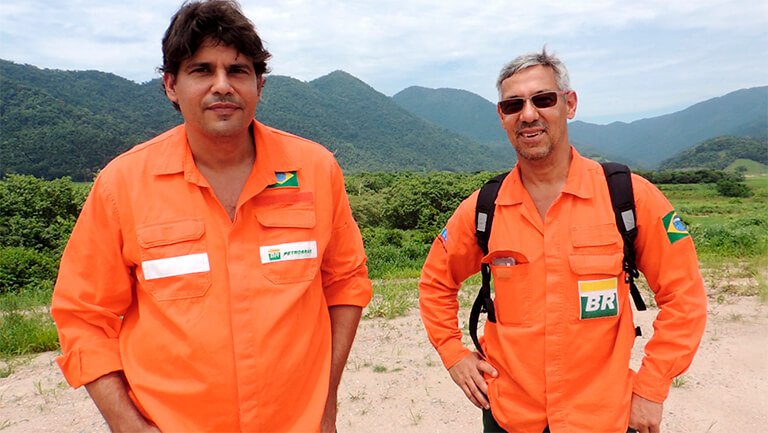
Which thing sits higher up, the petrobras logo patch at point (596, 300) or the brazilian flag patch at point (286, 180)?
the brazilian flag patch at point (286, 180)

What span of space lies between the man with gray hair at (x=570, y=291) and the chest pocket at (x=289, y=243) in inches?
27.2

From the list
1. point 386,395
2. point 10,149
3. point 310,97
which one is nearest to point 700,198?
point 386,395

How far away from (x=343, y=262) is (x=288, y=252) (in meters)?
0.33

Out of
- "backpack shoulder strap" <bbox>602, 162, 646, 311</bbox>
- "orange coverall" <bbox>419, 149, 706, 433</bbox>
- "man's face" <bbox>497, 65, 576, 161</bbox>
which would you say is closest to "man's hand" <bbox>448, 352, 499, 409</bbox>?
"orange coverall" <bbox>419, 149, 706, 433</bbox>

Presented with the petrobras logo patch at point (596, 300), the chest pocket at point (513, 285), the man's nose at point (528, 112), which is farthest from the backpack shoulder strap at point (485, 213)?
the petrobras logo patch at point (596, 300)

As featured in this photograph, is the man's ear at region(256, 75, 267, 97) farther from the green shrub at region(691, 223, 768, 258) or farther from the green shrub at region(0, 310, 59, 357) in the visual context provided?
the green shrub at region(691, 223, 768, 258)

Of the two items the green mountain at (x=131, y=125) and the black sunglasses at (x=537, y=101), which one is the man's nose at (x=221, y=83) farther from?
the black sunglasses at (x=537, y=101)

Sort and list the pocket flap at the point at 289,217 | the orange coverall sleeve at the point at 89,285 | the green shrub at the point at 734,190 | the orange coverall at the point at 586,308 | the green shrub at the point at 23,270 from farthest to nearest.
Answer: the green shrub at the point at 734,190
the green shrub at the point at 23,270
the orange coverall at the point at 586,308
the pocket flap at the point at 289,217
the orange coverall sleeve at the point at 89,285

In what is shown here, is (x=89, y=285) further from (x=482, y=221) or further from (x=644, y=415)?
(x=644, y=415)

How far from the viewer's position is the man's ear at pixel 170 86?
1769 millimetres

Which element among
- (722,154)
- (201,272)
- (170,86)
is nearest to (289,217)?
(201,272)

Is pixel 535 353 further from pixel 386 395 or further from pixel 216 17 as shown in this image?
pixel 386 395

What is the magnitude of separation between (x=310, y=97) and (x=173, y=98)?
19240 centimetres

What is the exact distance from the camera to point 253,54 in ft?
5.80
